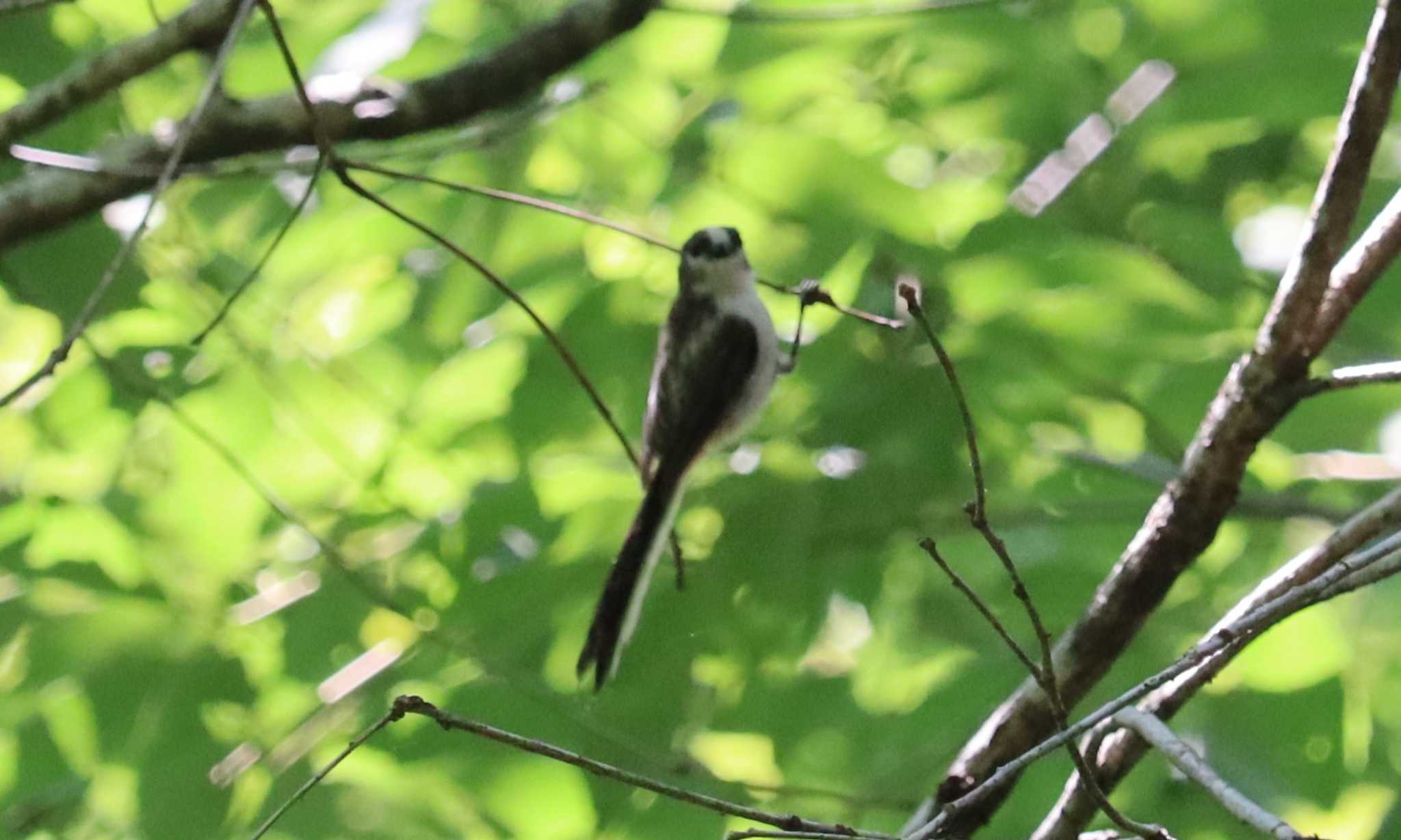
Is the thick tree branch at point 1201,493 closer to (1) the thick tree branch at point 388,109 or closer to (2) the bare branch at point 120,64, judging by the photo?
(1) the thick tree branch at point 388,109

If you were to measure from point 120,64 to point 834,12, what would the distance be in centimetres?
139

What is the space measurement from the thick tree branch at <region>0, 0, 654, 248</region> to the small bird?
70cm

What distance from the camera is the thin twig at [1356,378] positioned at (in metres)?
1.82

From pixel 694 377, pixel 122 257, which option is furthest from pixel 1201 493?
pixel 122 257

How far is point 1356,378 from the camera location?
199cm

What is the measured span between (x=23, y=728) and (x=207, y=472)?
0.59 meters

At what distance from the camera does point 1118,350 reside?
2.55 metres

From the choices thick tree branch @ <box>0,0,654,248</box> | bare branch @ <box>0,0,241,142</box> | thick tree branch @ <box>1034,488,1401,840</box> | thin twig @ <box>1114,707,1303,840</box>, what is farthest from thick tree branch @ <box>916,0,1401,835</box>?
bare branch @ <box>0,0,241,142</box>

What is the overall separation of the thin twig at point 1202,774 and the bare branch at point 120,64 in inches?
83.5

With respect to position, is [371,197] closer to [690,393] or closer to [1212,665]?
[690,393]

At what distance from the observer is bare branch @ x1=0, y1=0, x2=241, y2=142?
9.13 feet

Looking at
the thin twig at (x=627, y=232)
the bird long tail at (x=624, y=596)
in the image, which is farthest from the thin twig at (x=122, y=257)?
the bird long tail at (x=624, y=596)

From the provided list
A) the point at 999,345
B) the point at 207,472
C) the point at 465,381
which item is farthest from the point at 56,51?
the point at 999,345

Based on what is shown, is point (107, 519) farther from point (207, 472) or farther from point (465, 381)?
point (465, 381)
